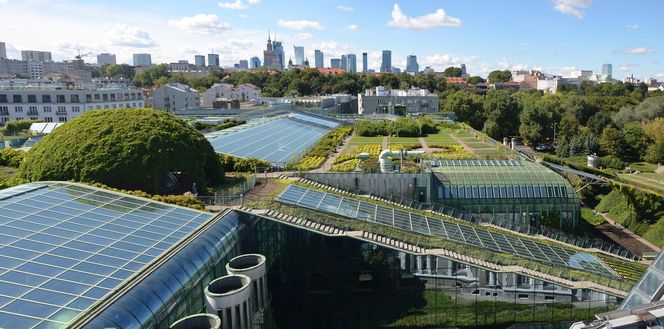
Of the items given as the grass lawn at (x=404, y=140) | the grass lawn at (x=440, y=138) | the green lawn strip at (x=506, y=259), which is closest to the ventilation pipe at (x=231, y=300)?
the green lawn strip at (x=506, y=259)

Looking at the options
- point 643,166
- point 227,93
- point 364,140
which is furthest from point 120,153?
point 227,93

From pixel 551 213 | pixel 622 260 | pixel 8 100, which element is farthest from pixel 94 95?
pixel 622 260

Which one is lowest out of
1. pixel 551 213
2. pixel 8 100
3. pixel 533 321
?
pixel 533 321

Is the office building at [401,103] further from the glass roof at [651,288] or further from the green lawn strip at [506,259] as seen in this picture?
the glass roof at [651,288]

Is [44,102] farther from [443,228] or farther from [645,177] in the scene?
[645,177]

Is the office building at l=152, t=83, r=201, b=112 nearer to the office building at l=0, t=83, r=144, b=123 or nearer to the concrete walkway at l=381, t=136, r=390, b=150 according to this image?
the office building at l=0, t=83, r=144, b=123

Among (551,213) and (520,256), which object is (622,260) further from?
(520,256)
